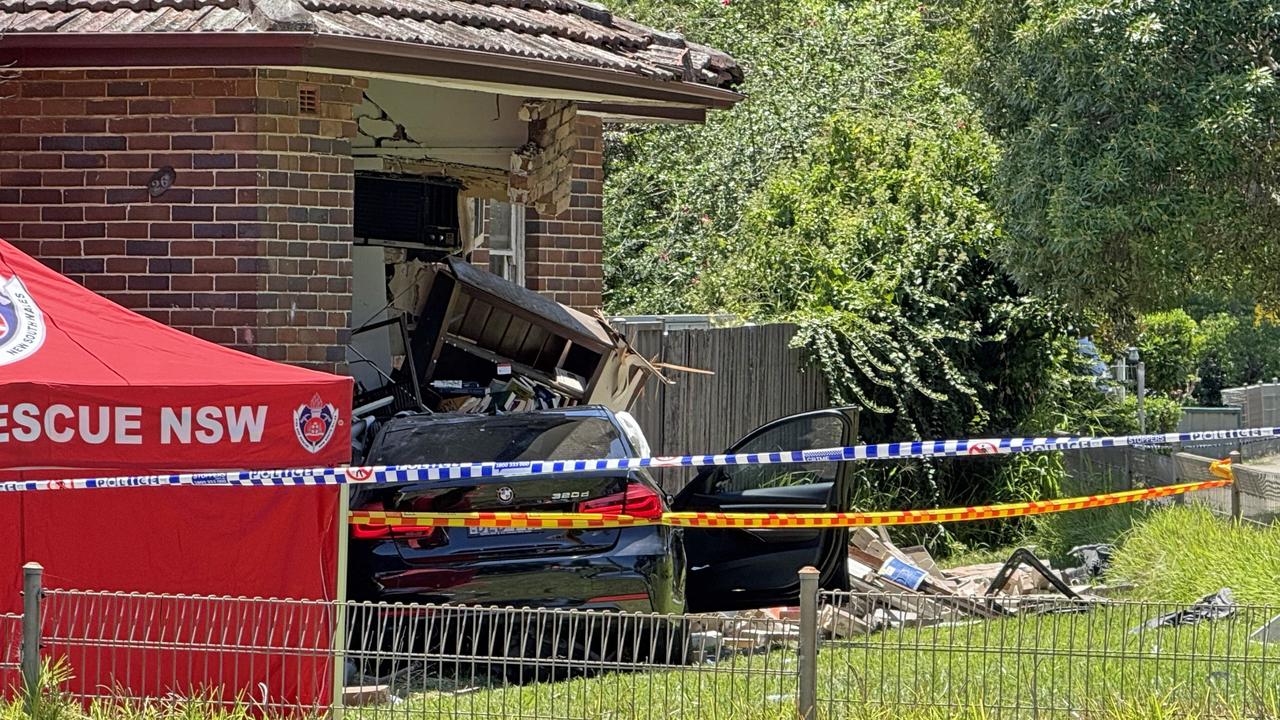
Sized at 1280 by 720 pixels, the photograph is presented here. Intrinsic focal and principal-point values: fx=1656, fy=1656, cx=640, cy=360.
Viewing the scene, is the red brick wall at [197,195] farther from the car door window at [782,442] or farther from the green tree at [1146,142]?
the green tree at [1146,142]

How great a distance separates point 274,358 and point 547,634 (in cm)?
250

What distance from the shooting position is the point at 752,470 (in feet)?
36.4

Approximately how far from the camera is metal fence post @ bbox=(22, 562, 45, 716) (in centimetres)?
538

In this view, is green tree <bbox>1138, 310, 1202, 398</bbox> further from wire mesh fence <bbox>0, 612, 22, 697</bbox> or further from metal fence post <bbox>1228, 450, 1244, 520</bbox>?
wire mesh fence <bbox>0, 612, 22, 697</bbox>

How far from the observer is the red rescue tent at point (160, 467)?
6176mm

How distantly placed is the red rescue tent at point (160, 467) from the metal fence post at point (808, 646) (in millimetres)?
2045

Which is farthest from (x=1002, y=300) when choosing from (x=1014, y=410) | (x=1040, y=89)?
(x=1040, y=89)

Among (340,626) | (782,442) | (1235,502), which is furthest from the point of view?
(1235,502)

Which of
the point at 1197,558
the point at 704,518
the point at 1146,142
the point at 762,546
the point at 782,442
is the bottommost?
the point at 1197,558

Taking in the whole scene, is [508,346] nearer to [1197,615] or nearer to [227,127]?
[227,127]

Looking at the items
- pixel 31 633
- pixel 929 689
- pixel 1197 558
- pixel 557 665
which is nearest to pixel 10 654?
pixel 31 633

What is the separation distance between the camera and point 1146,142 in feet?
35.6

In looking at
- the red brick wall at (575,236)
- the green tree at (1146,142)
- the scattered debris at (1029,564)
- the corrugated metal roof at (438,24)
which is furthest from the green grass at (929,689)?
the red brick wall at (575,236)

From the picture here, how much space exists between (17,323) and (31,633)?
1656 mm
